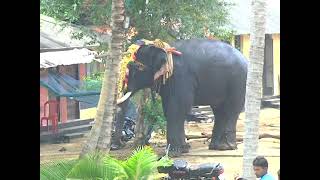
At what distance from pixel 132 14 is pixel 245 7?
113 centimetres

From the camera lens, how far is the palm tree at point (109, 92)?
5809 millimetres

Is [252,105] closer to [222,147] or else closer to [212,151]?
[222,147]

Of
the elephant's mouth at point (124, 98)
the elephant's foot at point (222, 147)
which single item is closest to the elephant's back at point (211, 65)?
the elephant's foot at point (222, 147)

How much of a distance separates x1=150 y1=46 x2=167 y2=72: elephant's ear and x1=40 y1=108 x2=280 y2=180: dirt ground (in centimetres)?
68

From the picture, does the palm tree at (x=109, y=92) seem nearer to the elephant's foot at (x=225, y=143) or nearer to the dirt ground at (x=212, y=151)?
the dirt ground at (x=212, y=151)

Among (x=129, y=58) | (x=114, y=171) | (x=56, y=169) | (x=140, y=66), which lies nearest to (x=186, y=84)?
(x=140, y=66)

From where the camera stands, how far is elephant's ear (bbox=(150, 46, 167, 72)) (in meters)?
5.92

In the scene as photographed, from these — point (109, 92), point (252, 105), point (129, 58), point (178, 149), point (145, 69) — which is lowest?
point (178, 149)

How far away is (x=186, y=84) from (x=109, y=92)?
0.80m

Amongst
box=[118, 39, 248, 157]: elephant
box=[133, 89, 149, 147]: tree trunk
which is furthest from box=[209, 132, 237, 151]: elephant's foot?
box=[133, 89, 149, 147]: tree trunk

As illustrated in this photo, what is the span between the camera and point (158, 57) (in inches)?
234
